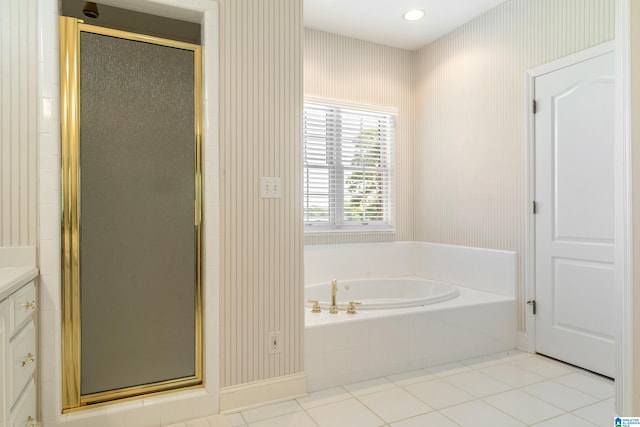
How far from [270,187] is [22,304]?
1175 mm

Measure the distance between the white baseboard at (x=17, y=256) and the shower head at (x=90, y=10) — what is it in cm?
112

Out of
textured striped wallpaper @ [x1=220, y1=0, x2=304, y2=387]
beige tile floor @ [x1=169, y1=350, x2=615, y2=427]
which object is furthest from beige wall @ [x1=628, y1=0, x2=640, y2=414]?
textured striped wallpaper @ [x1=220, y1=0, x2=304, y2=387]

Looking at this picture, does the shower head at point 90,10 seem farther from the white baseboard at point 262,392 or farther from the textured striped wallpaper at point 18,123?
the white baseboard at point 262,392

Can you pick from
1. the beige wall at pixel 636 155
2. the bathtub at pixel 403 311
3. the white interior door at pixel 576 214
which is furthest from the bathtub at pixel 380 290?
the beige wall at pixel 636 155

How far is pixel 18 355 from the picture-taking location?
1.38 meters

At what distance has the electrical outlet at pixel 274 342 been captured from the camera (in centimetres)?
212

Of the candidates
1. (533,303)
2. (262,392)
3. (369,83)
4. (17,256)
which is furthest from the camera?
(369,83)

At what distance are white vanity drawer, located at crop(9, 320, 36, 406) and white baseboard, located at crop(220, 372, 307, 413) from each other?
33.7 inches

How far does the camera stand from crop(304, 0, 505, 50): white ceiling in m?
3.09

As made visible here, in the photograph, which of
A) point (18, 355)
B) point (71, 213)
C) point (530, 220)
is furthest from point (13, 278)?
point (530, 220)

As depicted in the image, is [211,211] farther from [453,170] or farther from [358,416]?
[453,170]

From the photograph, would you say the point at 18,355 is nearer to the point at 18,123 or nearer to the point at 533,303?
the point at 18,123

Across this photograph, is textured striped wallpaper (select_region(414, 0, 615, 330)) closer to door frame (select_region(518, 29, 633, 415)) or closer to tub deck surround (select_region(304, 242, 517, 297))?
tub deck surround (select_region(304, 242, 517, 297))

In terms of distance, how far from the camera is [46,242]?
1.68m
